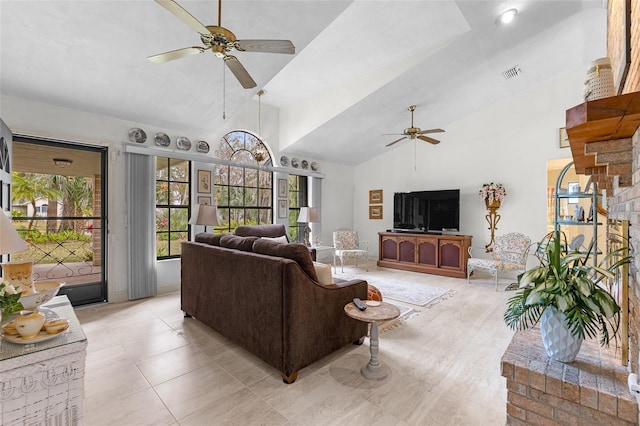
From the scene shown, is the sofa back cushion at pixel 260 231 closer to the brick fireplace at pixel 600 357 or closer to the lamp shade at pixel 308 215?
the lamp shade at pixel 308 215

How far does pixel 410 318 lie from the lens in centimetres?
347

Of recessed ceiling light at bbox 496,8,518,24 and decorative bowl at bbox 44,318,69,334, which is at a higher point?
recessed ceiling light at bbox 496,8,518,24

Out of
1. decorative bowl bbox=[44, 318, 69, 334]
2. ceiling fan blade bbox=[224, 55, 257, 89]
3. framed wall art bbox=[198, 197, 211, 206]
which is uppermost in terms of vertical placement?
ceiling fan blade bbox=[224, 55, 257, 89]

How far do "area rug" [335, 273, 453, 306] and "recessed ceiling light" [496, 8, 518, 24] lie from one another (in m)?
3.57

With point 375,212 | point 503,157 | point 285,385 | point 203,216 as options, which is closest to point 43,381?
point 285,385

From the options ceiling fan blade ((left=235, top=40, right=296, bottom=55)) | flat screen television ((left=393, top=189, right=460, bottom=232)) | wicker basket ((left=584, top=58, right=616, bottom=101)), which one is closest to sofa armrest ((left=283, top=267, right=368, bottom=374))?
ceiling fan blade ((left=235, top=40, right=296, bottom=55))

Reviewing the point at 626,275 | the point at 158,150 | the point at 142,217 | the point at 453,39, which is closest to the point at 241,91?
the point at 158,150

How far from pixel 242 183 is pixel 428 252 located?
13.1ft

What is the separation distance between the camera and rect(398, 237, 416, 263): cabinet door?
6172 mm

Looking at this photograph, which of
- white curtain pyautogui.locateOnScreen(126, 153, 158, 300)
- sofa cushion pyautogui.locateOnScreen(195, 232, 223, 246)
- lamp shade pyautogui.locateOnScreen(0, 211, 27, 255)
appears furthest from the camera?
white curtain pyautogui.locateOnScreen(126, 153, 158, 300)

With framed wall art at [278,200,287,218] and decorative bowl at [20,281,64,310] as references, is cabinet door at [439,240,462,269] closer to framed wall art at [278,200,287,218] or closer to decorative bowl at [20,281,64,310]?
framed wall art at [278,200,287,218]

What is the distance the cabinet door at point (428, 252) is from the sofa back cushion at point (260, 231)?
284 cm

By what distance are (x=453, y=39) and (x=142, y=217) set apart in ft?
15.8

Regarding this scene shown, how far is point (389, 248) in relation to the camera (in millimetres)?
6547
